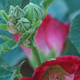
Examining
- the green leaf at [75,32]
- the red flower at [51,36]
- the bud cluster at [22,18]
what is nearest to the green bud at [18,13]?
the bud cluster at [22,18]

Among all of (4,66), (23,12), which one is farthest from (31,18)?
(4,66)

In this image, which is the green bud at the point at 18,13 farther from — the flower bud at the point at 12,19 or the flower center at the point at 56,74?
the flower center at the point at 56,74

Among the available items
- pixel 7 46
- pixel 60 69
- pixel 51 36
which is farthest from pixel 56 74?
pixel 51 36

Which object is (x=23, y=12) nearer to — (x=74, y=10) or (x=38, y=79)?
(x=38, y=79)

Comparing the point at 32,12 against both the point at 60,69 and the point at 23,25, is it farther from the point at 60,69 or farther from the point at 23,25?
the point at 60,69

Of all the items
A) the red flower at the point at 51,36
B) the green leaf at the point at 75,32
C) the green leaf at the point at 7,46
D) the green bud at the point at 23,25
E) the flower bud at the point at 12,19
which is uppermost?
the flower bud at the point at 12,19

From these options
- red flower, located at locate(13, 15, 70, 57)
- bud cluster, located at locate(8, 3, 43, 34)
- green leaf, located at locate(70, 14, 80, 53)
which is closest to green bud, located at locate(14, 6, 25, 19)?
bud cluster, located at locate(8, 3, 43, 34)

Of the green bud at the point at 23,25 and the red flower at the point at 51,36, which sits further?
the red flower at the point at 51,36
